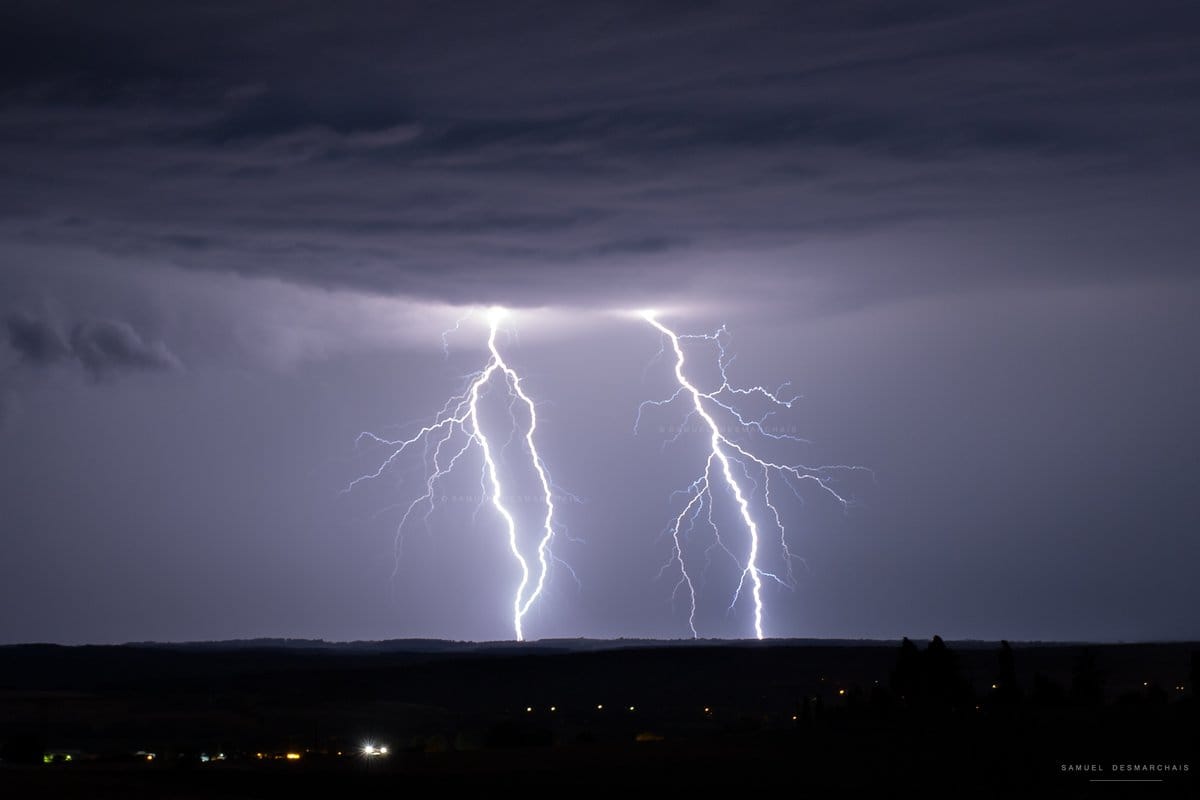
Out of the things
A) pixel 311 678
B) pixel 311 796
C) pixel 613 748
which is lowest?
pixel 311 796

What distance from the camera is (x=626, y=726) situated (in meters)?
85.2

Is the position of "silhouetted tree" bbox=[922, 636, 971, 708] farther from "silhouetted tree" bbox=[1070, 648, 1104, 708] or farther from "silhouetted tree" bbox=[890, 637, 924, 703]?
"silhouetted tree" bbox=[1070, 648, 1104, 708]

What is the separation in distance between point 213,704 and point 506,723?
39091 mm

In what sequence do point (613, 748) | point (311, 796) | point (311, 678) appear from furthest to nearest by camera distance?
1. point (311, 678)
2. point (613, 748)
3. point (311, 796)

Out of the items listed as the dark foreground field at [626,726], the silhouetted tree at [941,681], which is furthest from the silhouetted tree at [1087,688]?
the silhouetted tree at [941,681]

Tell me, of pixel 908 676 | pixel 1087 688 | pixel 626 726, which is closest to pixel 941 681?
pixel 908 676

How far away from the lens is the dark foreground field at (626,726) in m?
43.0

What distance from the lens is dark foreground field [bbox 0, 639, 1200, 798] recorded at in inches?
1692

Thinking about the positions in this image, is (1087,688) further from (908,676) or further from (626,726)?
(626,726)

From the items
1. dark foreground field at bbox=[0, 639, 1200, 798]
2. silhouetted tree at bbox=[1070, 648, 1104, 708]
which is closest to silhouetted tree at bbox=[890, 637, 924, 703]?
dark foreground field at bbox=[0, 639, 1200, 798]

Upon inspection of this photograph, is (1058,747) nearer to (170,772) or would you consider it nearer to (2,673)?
(170,772)

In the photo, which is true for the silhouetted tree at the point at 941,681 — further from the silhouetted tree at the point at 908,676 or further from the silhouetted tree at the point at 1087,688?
the silhouetted tree at the point at 1087,688

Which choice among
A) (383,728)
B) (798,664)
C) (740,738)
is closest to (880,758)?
(740,738)

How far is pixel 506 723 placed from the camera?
70938 millimetres
